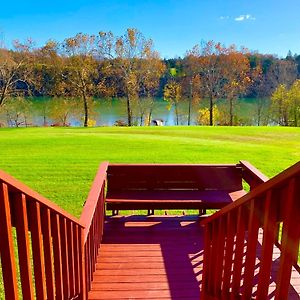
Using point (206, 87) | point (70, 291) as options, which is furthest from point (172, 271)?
point (206, 87)

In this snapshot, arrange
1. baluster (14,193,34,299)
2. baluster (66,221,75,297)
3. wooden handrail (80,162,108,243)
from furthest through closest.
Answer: wooden handrail (80,162,108,243) → baluster (66,221,75,297) → baluster (14,193,34,299)

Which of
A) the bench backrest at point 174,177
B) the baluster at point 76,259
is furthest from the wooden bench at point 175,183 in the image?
the baluster at point 76,259

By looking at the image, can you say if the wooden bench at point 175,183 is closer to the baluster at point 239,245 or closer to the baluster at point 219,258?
the baluster at point 219,258

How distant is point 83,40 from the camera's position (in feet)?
124

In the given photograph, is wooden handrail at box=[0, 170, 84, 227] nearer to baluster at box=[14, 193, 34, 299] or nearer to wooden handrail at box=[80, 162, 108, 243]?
baluster at box=[14, 193, 34, 299]

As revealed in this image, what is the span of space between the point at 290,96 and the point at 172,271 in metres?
46.3

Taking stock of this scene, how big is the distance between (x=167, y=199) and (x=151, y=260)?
1.39 m

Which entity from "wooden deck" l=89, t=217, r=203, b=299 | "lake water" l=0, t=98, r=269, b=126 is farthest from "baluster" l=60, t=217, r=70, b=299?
"lake water" l=0, t=98, r=269, b=126

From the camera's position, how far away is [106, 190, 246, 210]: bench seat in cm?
568

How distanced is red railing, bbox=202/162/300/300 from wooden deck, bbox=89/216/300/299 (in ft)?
3.45

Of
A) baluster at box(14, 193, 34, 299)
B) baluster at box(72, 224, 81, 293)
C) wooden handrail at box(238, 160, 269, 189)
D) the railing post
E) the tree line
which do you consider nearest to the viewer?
baluster at box(14, 193, 34, 299)

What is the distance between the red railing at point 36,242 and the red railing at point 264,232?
1202 millimetres

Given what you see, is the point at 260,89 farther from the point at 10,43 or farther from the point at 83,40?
the point at 10,43

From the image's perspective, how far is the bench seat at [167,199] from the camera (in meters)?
5.68
